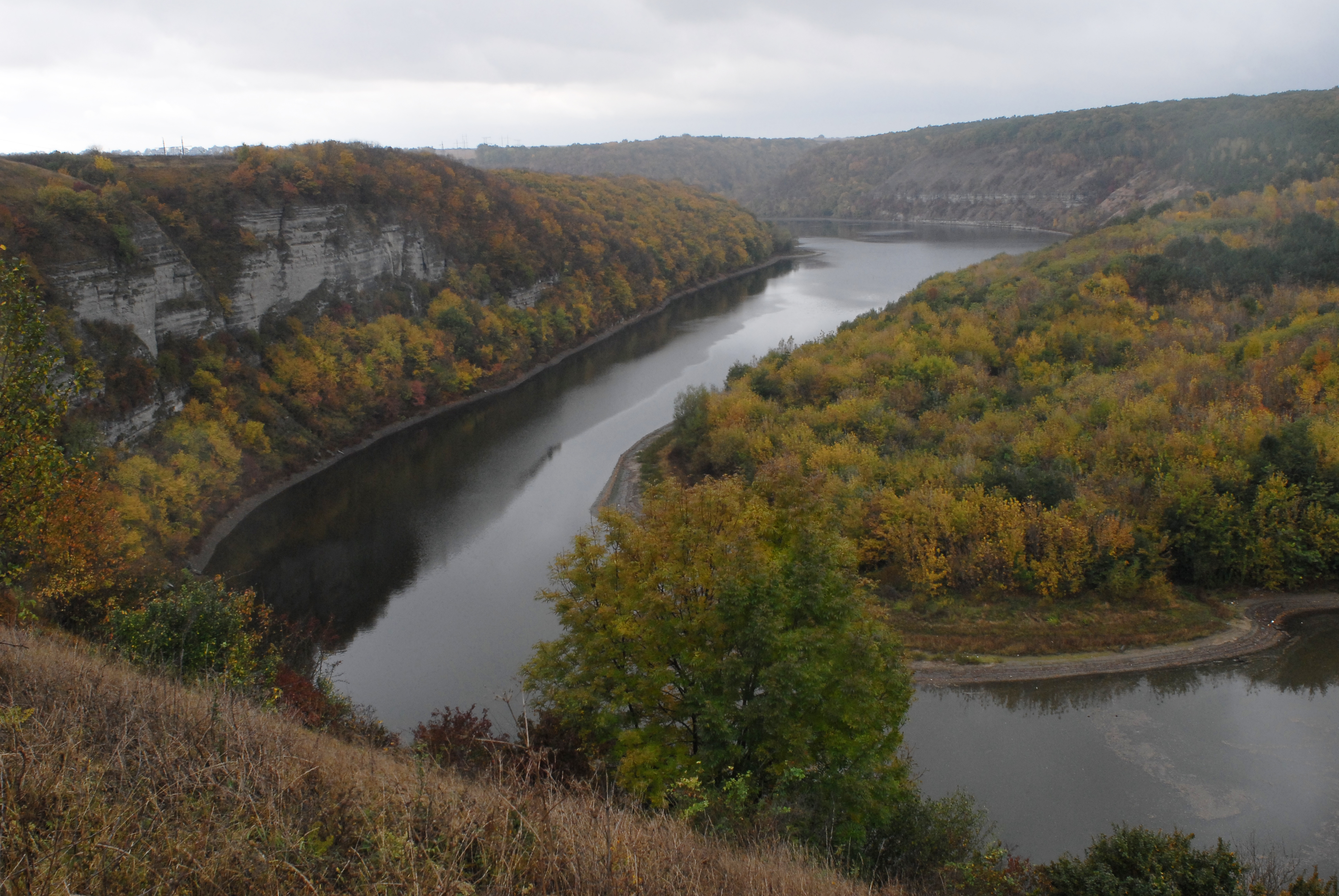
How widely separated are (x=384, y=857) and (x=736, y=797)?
5.94 m

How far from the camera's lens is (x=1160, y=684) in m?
19.3

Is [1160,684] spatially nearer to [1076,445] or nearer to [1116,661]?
[1116,661]

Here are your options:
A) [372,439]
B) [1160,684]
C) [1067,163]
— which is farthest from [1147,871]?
[1067,163]

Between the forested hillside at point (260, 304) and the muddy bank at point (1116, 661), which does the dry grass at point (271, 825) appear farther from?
the muddy bank at point (1116, 661)

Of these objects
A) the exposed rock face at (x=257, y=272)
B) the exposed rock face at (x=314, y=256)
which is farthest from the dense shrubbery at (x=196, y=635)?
the exposed rock face at (x=314, y=256)

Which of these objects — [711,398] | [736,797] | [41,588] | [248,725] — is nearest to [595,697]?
[736,797]

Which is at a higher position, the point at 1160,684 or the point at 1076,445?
the point at 1076,445

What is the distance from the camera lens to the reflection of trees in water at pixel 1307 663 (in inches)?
751

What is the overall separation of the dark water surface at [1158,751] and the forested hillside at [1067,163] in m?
54.7

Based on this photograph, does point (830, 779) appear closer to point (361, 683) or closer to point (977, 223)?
point (361, 683)

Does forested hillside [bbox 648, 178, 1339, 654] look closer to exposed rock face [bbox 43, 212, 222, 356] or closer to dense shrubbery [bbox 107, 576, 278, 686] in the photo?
dense shrubbery [bbox 107, 576, 278, 686]

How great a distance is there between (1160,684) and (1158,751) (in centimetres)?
304

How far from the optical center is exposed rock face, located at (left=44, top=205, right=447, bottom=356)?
2953 centimetres

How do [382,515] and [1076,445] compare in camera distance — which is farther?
[382,515]
